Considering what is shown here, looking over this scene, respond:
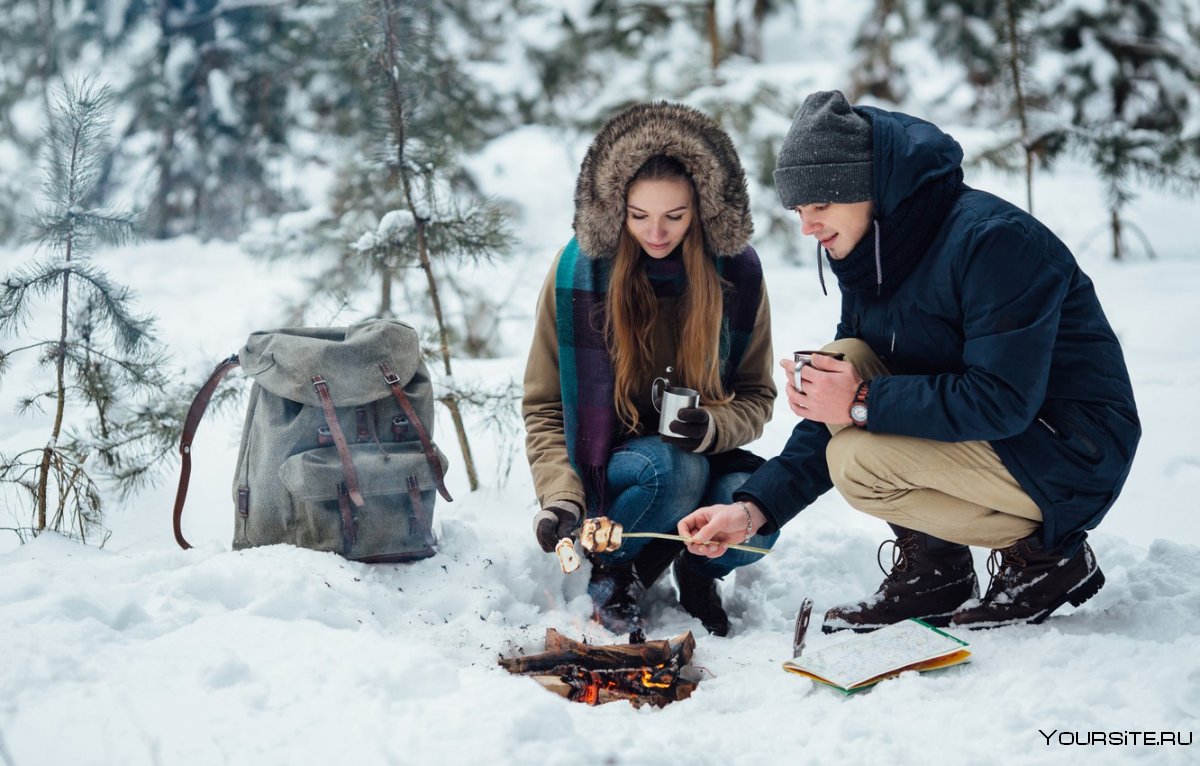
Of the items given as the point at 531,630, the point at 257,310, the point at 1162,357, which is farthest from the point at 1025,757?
the point at 257,310

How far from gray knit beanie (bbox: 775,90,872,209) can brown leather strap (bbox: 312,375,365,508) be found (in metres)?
1.44

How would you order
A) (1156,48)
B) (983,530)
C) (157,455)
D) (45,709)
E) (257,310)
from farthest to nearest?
(1156,48), (257,310), (157,455), (983,530), (45,709)

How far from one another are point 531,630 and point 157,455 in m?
1.73

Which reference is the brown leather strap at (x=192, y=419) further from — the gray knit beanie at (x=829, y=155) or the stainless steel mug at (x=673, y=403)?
the gray knit beanie at (x=829, y=155)

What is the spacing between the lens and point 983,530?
245 centimetres

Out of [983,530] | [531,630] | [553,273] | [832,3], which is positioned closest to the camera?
[983,530]

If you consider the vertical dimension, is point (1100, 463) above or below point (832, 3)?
below

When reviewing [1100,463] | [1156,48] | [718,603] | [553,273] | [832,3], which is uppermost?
[832,3]

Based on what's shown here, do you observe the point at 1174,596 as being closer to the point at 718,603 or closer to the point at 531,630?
the point at 718,603

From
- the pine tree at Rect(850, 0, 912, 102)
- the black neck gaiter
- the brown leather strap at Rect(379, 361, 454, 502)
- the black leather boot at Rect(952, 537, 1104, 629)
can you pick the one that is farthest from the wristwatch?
the pine tree at Rect(850, 0, 912, 102)

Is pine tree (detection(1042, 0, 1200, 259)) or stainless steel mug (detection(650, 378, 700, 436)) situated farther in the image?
pine tree (detection(1042, 0, 1200, 259))

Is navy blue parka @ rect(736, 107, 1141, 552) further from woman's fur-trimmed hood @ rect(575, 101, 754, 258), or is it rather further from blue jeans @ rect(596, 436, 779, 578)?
blue jeans @ rect(596, 436, 779, 578)

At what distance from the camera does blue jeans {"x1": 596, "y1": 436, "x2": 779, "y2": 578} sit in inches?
107

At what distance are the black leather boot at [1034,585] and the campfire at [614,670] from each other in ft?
2.65
